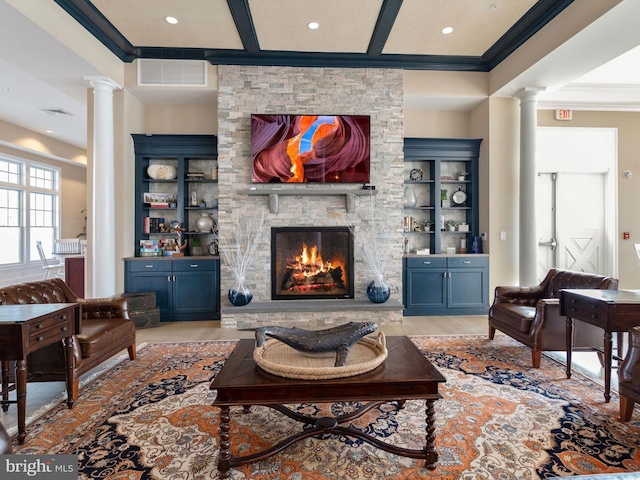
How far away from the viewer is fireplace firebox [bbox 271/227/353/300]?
476 centimetres

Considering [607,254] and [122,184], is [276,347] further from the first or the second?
[607,254]

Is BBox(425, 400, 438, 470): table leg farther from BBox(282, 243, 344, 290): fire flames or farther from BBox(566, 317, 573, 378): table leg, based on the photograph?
BBox(282, 243, 344, 290): fire flames

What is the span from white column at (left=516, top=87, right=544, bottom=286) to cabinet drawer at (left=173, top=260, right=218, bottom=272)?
4475 mm

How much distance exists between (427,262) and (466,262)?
1.92 ft

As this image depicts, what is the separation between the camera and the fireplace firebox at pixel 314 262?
4762 mm

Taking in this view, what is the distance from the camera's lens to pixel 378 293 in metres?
4.52

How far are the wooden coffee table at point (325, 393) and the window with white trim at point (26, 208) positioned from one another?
8951 mm

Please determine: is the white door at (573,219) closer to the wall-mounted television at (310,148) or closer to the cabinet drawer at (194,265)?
the wall-mounted television at (310,148)

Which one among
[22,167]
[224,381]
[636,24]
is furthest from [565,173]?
[22,167]

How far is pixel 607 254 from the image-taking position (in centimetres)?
584

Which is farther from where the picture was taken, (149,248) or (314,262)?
(149,248)

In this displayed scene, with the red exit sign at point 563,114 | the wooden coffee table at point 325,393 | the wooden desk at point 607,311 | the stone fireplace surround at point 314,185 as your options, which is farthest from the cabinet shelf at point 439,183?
the wooden coffee table at point 325,393

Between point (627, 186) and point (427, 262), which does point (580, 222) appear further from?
point (427, 262)

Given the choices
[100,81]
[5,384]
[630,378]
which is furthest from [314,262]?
[100,81]
